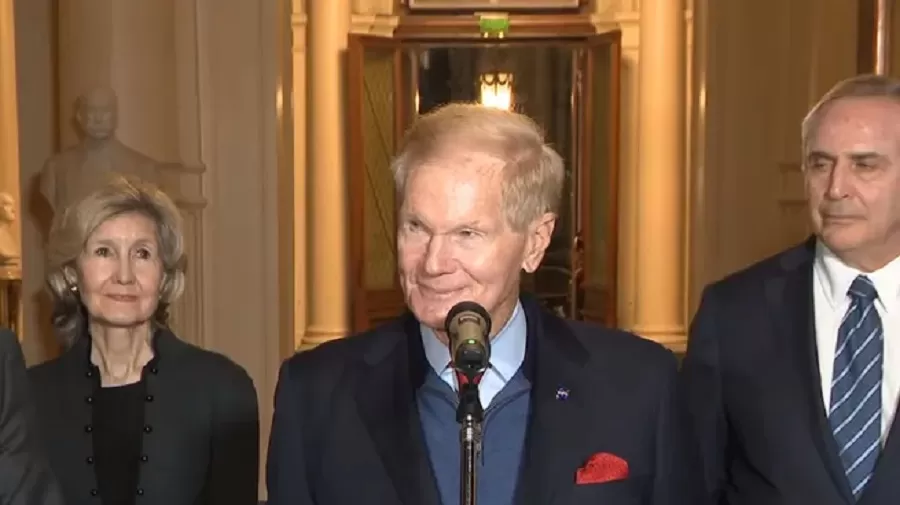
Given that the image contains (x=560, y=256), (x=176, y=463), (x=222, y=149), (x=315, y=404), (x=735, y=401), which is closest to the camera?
(x=315, y=404)

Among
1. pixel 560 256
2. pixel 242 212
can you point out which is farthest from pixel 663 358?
pixel 560 256

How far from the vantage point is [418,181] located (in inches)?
76.2

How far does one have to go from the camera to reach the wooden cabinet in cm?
911

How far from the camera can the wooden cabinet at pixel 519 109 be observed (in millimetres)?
9109

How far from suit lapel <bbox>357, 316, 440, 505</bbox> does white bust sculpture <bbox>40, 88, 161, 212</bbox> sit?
3.22 m

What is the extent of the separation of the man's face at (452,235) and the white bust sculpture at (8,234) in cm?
485

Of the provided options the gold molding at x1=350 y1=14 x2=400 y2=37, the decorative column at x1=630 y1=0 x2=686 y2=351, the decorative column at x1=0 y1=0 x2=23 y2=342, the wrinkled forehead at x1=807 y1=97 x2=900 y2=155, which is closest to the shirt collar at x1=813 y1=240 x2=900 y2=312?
the wrinkled forehead at x1=807 y1=97 x2=900 y2=155

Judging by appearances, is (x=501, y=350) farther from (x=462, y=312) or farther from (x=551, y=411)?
(x=462, y=312)

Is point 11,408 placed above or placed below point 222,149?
below

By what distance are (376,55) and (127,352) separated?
6917 millimetres

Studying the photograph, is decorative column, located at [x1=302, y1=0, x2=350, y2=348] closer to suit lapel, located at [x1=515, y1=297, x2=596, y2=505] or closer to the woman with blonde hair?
the woman with blonde hair

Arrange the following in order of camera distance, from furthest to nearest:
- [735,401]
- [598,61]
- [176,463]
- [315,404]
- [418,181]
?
[598,61], [176,463], [735,401], [315,404], [418,181]

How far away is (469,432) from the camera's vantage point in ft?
5.42

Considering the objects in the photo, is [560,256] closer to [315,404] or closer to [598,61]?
[598,61]
